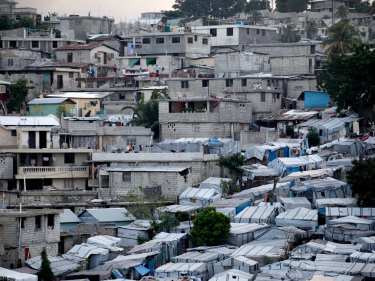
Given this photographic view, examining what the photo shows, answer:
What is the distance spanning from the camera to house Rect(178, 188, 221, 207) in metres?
29.9

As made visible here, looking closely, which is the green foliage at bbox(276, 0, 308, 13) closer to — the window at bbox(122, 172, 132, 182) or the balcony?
the balcony

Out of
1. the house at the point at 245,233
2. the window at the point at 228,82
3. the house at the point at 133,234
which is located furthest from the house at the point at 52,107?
the house at the point at 245,233

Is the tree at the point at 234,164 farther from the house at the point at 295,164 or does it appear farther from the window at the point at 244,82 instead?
the window at the point at 244,82

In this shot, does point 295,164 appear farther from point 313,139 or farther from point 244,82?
point 244,82

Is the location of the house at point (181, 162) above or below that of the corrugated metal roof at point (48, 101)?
below

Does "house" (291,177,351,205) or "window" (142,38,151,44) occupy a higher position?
"window" (142,38,151,44)

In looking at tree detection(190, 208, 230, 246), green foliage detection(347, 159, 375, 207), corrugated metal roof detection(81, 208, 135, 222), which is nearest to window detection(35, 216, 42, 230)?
corrugated metal roof detection(81, 208, 135, 222)

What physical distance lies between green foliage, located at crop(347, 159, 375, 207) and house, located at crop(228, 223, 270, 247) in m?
2.53

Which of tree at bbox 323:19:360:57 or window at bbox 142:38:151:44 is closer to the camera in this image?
tree at bbox 323:19:360:57

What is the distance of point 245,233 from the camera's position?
1059 inches

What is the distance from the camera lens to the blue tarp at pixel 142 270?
25359 mm

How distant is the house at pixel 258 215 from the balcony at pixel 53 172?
5917 mm

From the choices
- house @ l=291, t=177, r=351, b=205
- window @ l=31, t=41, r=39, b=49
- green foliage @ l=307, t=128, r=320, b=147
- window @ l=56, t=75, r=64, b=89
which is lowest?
house @ l=291, t=177, r=351, b=205

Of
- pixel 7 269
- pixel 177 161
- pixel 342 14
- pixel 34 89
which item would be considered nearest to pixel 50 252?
pixel 7 269
